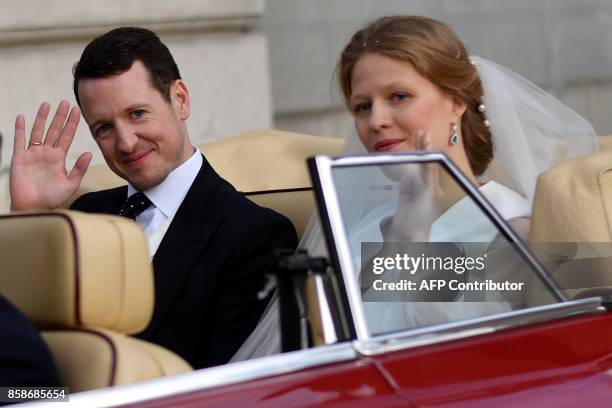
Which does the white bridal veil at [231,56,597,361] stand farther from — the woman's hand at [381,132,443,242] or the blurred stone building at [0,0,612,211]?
the blurred stone building at [0,0,612,211]

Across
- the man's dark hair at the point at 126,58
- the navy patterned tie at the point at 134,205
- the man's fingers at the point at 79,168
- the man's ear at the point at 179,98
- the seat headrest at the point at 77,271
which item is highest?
the man's dark hair at the point at 126,58

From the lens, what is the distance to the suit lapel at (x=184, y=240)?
3.24 metres

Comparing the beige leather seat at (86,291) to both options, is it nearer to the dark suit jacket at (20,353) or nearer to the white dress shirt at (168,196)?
the dark suit jacket at (20,353)

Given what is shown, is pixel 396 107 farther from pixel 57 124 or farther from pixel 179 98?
pixel 57 124

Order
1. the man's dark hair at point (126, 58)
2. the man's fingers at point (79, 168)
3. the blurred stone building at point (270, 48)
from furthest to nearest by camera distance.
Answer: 1. the blurred stone building at point (270, 48)
2. the man's fingers at point (79, 168)
3. the man's dark hair at point (126, 58)

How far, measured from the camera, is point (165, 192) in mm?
3555

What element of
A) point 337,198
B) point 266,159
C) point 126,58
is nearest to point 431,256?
point 337,198

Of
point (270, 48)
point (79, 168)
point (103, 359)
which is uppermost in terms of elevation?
point (270, 48)

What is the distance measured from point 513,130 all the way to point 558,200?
0.79 metres

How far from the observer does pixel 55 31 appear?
7633mm

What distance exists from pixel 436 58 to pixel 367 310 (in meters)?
1.04

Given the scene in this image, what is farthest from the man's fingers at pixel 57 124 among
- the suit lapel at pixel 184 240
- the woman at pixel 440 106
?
the woman at pixel 440 106

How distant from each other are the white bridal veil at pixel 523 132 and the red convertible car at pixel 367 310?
0.75 meters

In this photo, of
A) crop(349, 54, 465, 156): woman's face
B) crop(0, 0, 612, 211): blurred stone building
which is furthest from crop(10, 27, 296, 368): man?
crop(0, 0, 612, 211): blurred stone building
